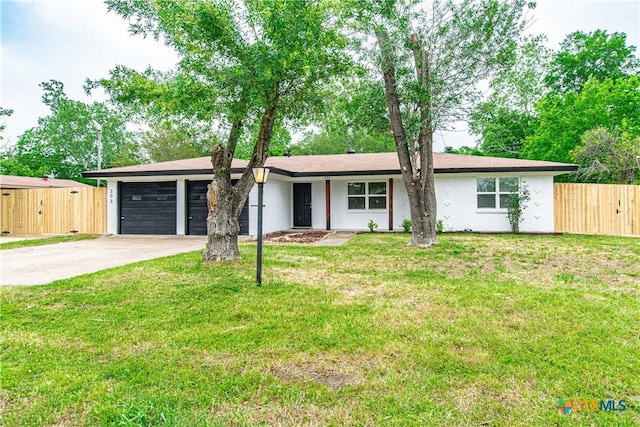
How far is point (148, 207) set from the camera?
1405 centimetres

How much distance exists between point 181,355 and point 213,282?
2.63 m

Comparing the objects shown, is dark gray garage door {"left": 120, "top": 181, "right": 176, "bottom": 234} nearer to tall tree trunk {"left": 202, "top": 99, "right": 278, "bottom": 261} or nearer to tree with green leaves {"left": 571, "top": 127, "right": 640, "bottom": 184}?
tall tree trunk {"left": 202, "top": 99, "right": 278, "bottom": 261}

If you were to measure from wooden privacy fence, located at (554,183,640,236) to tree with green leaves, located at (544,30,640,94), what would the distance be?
15.7 m

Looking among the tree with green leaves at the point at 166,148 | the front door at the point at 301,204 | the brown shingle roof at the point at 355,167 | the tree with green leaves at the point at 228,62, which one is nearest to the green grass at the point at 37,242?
the brown shingle roof at the point at 355,167

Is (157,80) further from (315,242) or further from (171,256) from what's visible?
(315,242)

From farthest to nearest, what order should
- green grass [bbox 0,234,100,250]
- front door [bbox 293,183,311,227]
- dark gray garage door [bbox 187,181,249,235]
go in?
front door [bbox 293,183,311,227] < dark gray garage door [bbox 187,181,249,235] < green grass [bbox 0,234,100,250]

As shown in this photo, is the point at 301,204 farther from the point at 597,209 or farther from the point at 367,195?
the point at 597,209

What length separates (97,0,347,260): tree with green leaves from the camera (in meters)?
5.64

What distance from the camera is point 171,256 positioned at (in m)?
8.38

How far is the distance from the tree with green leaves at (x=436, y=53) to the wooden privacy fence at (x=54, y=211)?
1169cm

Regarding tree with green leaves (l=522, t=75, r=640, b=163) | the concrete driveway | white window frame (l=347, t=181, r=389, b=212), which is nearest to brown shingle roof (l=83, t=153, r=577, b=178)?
white window frame (l=347, t=181, r=389, b=212)

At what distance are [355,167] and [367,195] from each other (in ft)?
4.19

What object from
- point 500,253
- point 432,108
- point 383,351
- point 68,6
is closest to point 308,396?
point 383,351

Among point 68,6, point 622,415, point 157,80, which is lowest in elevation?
point 622,415
